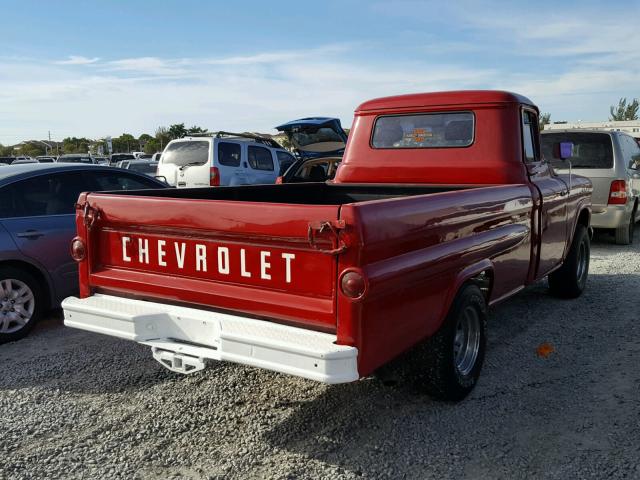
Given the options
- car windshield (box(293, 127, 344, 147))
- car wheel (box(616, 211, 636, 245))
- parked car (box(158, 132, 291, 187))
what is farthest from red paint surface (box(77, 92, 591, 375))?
car windshield (box(293, 127, 344, 147))

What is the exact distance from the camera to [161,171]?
1302 cm

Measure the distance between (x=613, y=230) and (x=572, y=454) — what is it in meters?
7.99

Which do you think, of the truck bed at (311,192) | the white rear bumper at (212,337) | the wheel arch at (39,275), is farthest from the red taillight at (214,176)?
the white rear bumper at (212,337)

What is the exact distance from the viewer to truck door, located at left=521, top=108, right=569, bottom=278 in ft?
16.8

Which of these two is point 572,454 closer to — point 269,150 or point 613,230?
point 613,230

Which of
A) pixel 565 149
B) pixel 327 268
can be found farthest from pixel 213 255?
pixel 565 149

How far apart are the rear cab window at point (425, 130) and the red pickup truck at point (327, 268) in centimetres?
9

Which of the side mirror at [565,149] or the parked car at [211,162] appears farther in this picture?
the parked car at [211,162]

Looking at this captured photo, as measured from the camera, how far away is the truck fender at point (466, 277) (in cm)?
350

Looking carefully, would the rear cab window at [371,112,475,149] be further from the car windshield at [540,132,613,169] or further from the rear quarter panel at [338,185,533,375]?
the car windshield at [540,132,613,169]

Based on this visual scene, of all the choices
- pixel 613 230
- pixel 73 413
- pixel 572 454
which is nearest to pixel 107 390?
pixel 73 413

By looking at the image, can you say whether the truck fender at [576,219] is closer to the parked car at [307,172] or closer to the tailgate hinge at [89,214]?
the parked car at [307,172]

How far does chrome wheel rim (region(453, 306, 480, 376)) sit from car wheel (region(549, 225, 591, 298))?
107 inches

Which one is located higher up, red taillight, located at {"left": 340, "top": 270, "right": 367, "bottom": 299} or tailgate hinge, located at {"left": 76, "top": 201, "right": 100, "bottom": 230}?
tailgate hinge, located at {"left": 76, "top": 201, "right": 100, "bottom": 230}
